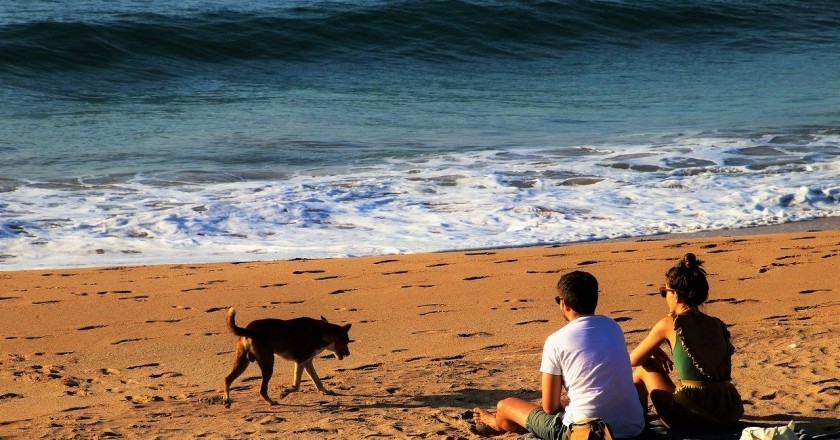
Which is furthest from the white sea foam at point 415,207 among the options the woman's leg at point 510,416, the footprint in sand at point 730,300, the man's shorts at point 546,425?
the man's shorts at point 546,425

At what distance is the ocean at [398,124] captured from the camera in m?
11.2

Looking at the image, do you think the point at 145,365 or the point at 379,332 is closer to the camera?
the point at 145,365

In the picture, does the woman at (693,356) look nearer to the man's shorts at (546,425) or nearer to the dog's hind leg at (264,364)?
the man's shorts at (546,425)

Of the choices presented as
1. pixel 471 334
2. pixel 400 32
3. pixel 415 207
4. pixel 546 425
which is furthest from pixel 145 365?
pixel 400 32

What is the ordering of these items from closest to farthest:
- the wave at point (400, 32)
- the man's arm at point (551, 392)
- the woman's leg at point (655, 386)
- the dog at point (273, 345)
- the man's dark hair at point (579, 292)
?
1. the man's dark hair at point (579, 292)
2. the man's arm at point (551, 392)
3. the woman's leg at point (655, 386)
4. the dog at point (273, 345)
5. the wave at point (400, 32)

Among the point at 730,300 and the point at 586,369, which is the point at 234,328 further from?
the point at 730,300

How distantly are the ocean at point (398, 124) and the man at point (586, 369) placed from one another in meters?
5.65

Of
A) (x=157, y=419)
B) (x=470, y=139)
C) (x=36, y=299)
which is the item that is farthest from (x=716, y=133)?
(x=157, y=419)

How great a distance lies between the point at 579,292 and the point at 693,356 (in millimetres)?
722

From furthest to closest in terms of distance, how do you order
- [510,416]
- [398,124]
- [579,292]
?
[398,124]
[510,416]
[579,292]

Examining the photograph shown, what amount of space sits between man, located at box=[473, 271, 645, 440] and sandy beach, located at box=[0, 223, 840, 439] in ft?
1.98

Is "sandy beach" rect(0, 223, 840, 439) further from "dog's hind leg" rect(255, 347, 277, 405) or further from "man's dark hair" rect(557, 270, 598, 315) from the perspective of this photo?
"man's dark hair" rect(557, 270, 598, 315)

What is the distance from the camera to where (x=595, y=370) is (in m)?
4.32

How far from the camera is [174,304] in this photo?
7.80 m
